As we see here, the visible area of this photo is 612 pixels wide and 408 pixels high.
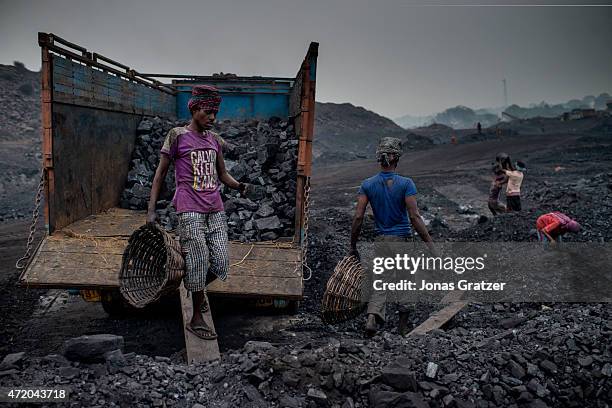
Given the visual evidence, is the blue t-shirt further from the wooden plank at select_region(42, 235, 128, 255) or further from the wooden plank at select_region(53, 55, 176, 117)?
the wooden plank at select_region(53, 55, 176, 117)

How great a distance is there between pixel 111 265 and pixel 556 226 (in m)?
5.06

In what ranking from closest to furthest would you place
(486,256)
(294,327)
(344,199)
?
(294,327) < (486,256) < (344,199)

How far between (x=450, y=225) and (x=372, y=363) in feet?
24.0

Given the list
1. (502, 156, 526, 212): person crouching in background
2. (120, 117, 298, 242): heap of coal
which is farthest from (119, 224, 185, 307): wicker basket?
(502, 156, 526, 212): person crouching in background

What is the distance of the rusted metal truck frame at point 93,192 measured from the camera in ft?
13.3

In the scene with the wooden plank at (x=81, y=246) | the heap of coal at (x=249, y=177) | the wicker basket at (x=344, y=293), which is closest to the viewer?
the wicker basket at (x=344, y=293)

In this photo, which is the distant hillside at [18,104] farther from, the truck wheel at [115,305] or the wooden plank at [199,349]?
the wooden plank at [199,349]

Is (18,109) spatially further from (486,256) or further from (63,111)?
(486,256)

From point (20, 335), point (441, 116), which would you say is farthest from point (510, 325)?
point (441, 116)

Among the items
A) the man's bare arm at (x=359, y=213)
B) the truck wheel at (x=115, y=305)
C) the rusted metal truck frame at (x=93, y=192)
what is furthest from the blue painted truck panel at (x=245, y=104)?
the man's bare arm at (x=359, y=213)

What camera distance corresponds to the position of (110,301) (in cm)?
473

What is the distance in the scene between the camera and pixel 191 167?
3.47 metres

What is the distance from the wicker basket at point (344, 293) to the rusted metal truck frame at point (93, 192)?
1.12 ft

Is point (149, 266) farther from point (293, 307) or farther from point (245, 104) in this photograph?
point (245, 104)
